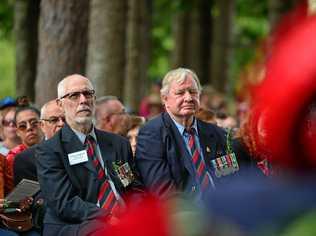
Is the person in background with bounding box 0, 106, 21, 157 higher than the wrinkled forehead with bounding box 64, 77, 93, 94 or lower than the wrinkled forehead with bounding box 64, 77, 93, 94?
lower

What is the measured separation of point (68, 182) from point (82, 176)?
4.9 inches

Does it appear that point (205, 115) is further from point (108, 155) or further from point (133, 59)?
point (133, 59)

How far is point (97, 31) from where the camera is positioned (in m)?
13.0

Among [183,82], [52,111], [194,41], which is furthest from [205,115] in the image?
[194,41]

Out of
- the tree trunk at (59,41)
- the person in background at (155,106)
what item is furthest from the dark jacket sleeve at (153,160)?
the person in background at (155,106)

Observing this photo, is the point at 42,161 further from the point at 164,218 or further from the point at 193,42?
the point at 193,42

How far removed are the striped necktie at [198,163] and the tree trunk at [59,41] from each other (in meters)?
4.50

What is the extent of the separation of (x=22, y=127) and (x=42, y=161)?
96.2 inches

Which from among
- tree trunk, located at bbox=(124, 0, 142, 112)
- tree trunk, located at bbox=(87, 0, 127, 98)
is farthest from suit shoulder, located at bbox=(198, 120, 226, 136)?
tree trunk, located at bbox=(124, 0, 142, 112)

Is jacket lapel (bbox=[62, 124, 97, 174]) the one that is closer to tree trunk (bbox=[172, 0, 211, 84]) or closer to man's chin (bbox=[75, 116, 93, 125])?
man's chin (bbox=[75, 116, 93, 125])

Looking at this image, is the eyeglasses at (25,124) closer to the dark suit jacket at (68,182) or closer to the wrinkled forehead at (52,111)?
the wrinkled forehead at (52,111)

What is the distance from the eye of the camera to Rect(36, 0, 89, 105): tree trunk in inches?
449

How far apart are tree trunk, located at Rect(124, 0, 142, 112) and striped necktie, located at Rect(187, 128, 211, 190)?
34.0 feet

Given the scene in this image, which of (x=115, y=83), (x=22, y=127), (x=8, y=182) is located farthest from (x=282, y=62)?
(x=115, y=83)
